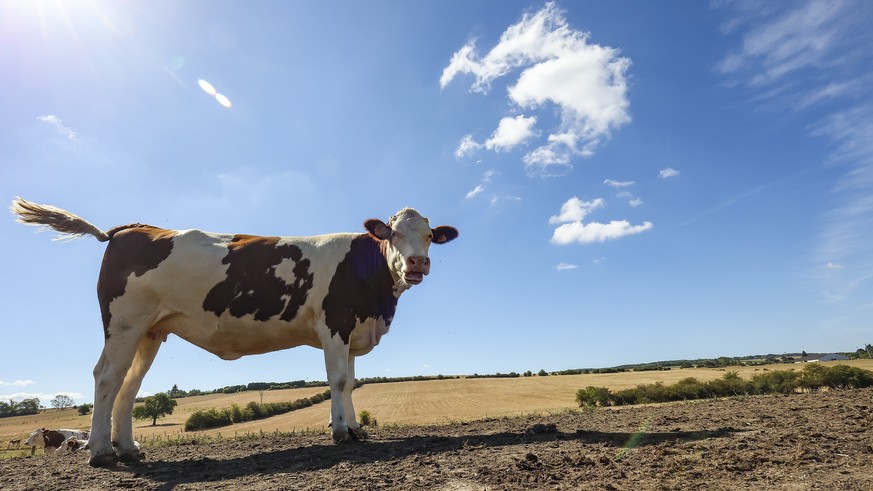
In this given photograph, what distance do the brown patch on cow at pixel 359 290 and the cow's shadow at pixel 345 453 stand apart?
6.13ft

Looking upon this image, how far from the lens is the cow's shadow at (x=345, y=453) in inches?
197

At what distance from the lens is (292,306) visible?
7406 millimetres

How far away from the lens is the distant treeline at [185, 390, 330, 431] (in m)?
36.6

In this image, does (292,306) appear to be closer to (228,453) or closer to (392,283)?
(392,283)

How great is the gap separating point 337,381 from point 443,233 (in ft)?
12.2

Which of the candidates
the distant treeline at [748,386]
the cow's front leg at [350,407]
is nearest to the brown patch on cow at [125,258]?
the cow's front leg at [350,407]

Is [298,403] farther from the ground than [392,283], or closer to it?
closer to it

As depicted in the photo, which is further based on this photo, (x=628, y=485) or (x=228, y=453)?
(x=228, y=453)

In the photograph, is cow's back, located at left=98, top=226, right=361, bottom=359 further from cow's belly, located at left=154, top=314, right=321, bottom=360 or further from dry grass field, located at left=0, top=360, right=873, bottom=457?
dry grass field, located at left=0, top=360, right=873, bottom=457

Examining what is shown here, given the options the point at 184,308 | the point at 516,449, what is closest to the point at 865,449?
the point at 516,449

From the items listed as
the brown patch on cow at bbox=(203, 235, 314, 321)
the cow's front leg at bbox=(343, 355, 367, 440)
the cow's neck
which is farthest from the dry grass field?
the brown patch on cow at bbox=(203, 235, 314, 321)

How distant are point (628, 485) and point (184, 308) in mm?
6495

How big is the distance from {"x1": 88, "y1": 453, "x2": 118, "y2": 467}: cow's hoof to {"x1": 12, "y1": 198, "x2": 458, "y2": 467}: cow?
0.10 meters

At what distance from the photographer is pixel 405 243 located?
7703mm
